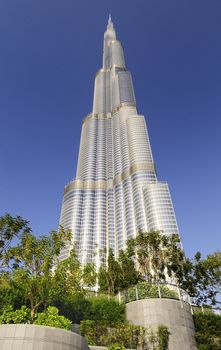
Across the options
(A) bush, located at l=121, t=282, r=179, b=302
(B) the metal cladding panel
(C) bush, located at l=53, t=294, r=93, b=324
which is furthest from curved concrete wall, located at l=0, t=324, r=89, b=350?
(B) the metal cladding panel

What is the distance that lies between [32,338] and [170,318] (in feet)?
40.0

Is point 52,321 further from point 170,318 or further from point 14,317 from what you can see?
point 170,318

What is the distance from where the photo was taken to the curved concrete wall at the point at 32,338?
1435 centimetres

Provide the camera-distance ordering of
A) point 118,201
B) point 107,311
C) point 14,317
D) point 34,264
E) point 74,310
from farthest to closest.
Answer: point 118,201 < point 74,310 < point 107,311 < point 34,264 < point 14,317

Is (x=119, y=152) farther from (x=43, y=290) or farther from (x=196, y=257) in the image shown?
(x=43, y=290)

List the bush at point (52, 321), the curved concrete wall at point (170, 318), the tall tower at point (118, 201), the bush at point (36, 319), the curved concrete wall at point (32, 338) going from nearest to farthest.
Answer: the curved concrete wall at point (32, 338)
the bush at point (36, 319)
the bush at point (52, 321)
the curved concrete wall at point (170, 318)
the tall tower at point (118, 201)

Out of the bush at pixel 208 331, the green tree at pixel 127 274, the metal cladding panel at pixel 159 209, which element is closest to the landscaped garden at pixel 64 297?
the bush at pixel 208 331

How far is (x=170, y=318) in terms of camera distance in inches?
915

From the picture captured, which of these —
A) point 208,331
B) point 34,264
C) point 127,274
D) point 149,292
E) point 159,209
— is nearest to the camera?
point 34,264

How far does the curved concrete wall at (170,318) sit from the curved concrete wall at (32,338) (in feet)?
30.7

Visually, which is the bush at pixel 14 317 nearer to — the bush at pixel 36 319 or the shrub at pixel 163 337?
the bush at pixel 36 319

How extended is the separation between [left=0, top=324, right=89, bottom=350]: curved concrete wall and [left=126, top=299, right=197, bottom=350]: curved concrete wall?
30.7ft

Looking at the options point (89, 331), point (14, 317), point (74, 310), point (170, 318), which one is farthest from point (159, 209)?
point (14, 317)

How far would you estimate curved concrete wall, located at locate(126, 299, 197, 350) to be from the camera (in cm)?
2264
